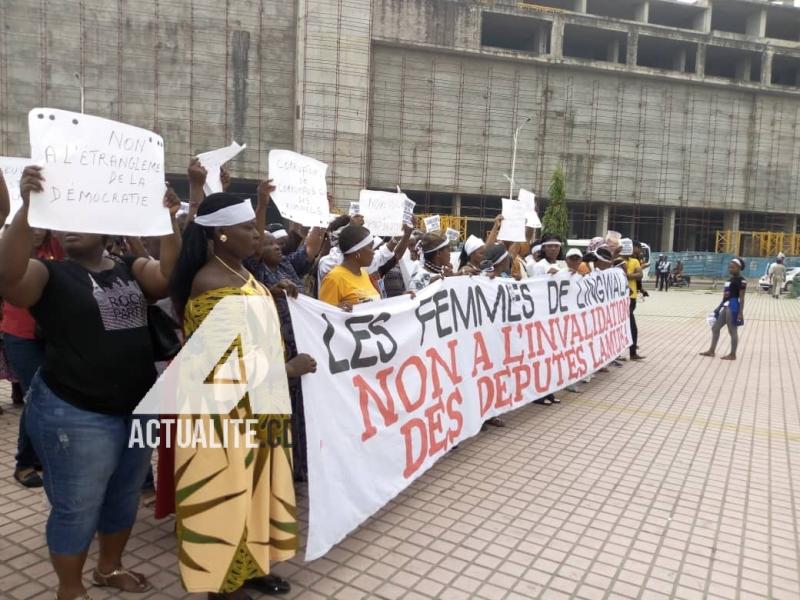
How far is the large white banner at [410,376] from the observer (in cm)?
318

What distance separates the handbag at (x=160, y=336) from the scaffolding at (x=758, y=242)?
155 ft

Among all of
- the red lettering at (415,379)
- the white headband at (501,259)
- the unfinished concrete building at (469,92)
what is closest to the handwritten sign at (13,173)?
the red lettering at (415,379)

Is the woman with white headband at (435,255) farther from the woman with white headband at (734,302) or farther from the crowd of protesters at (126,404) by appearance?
the woman with white headband at (734,302)

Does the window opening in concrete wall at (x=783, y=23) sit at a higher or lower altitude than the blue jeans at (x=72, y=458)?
higher

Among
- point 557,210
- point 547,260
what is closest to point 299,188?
point 547,260

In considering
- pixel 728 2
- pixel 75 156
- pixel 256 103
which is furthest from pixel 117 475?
pixel 728 2

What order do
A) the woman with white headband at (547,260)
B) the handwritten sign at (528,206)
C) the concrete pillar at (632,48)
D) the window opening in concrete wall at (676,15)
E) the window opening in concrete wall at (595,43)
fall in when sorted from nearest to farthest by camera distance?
the woman with white headband at (547,260)
the handwritten sign at (528,206)
the concrete pillar at (632,48)
the window opening in concrete wall at (595,43)
the window opening in concrete wall at (676,15)

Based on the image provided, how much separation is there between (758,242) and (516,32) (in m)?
22.8

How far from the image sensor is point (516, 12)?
3838 cm

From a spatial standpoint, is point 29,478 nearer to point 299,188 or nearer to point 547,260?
point 299,188

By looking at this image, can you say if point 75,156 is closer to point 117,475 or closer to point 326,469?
point 117,475

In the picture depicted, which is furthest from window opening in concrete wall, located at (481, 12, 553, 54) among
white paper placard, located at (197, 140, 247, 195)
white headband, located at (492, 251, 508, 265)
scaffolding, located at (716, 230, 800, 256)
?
white paper placard, located at (197, 140, 247, 195)

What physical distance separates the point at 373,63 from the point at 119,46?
13.9 m

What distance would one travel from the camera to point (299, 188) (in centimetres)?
445
